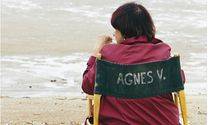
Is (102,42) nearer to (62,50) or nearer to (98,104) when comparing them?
(98,104)

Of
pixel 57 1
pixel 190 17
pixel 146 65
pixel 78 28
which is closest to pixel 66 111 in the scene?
pixel 146 65

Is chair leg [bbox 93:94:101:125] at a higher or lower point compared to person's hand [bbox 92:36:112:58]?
lower

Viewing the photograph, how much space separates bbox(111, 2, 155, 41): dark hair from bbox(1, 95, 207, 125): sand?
19.7 ft

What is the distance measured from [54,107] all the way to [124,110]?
779 cm

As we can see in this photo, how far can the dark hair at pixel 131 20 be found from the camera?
3719mm

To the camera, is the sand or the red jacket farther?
the sand

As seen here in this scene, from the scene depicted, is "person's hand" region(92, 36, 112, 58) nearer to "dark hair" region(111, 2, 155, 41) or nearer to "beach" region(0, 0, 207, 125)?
"dark hair" region(111, 2, 155, 41)

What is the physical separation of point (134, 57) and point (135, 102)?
0.26 meters

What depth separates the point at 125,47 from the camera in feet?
12.1

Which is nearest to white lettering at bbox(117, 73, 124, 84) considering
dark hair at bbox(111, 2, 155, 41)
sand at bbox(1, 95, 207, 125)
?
dark hair at bbox(111, 2, 155, 41)

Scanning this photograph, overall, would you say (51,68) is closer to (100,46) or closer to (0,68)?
(0,68)

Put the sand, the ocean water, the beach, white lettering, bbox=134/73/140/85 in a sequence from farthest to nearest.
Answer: the ocean water → the beach → the sand → white lettering, bbox=134/73/140/85

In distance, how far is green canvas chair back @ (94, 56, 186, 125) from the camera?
3645 millimetres

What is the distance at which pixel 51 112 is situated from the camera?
10703 mm
